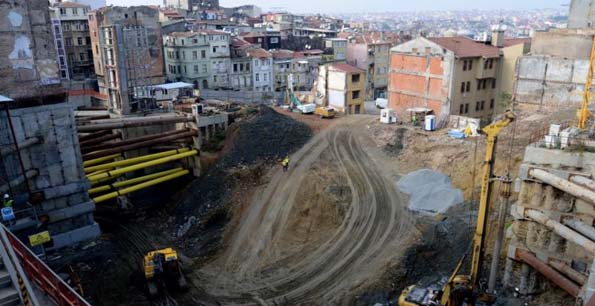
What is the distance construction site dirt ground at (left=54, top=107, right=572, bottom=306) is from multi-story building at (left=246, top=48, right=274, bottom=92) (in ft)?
97.7

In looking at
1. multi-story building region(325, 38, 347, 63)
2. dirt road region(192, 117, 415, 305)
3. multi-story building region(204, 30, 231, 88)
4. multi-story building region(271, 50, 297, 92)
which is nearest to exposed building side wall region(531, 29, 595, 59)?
dirt road region(192, 117, 415, 305)

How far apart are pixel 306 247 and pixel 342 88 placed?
28.3m

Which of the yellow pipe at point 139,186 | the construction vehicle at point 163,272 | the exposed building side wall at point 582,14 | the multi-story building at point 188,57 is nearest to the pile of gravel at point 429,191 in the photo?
the construction vehicle at point 163,272

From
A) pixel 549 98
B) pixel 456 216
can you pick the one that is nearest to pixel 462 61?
pixel 549 98

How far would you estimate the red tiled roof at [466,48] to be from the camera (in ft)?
150

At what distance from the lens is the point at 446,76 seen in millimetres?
45531

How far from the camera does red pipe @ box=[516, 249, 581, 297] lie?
18.6 meters

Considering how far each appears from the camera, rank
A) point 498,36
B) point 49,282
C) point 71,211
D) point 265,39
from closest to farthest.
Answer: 1. point 49,282
2. point 71,211
3. point 498,36
4. point 265,39

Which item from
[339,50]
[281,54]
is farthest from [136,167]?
[339,50]

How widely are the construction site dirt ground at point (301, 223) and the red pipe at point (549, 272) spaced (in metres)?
2.11

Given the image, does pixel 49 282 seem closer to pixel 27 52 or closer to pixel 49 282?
pixel 49 282

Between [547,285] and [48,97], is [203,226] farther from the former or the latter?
[547,285]

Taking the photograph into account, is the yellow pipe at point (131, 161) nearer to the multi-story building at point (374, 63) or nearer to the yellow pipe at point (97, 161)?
the yellow pipe at point (97, 161)

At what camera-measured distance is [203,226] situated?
108 ft
